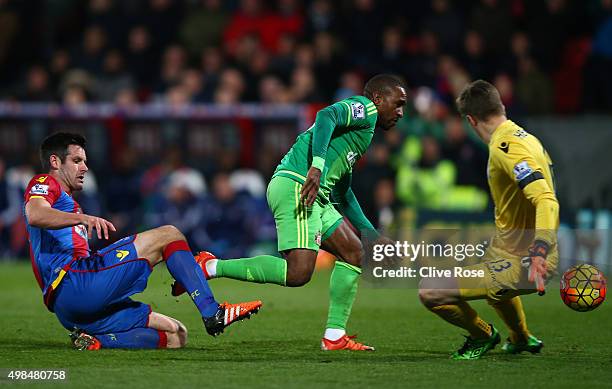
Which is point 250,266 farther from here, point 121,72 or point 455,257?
point 121,72

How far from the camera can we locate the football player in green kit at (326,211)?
793 centimetres

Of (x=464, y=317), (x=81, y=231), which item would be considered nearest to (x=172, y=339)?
(x=81, y=231)

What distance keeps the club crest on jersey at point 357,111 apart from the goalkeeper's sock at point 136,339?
2.08 metres

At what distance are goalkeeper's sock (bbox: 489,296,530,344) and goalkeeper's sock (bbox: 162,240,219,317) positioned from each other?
194 cm

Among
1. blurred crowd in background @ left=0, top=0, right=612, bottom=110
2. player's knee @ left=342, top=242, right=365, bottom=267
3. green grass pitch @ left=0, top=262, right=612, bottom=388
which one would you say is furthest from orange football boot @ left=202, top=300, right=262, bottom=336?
blurred crowd in background @ left=0, top=0, right=612, bottom=110

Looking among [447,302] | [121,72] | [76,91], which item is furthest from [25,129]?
[447,302]

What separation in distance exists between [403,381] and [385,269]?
213 centimetres

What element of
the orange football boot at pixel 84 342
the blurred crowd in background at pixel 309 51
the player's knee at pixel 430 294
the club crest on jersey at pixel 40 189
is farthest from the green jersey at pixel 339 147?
the blurred crowd in background at pixel 309 51

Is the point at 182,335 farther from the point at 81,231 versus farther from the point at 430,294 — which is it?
the point at 430,294

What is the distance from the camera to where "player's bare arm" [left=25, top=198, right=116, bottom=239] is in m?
7.38

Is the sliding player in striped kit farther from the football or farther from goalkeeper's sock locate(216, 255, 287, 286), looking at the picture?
the football

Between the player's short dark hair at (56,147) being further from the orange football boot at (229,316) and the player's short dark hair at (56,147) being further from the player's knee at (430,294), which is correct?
the player's knee at (430,294)

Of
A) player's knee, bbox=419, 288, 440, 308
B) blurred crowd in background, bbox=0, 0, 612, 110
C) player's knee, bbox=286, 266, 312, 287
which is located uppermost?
blurred crowd in background, bbox=0, 0, 612, 110

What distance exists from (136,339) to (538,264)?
292 centimetres
